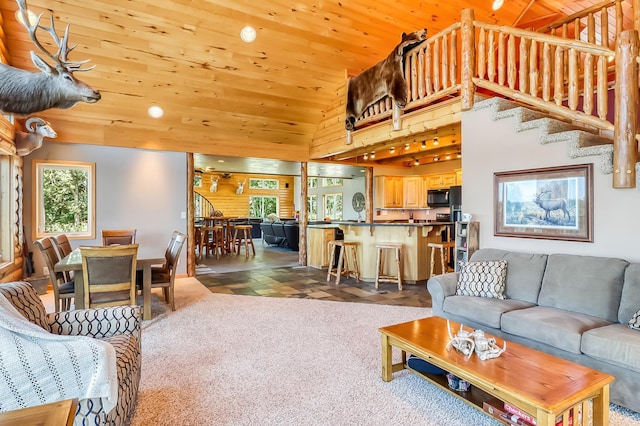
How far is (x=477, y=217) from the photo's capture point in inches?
165

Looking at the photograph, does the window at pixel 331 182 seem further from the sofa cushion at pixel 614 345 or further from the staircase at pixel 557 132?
the sofa cushion at pixel 614 345

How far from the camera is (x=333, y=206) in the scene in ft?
42.9

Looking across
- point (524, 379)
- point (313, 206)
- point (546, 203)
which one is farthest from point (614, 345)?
point (313, 206)

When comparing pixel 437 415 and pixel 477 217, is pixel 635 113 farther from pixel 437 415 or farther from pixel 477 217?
pixel 437 415

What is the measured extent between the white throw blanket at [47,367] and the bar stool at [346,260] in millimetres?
4495

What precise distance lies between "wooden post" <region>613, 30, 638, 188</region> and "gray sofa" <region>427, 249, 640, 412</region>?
752 millimetres

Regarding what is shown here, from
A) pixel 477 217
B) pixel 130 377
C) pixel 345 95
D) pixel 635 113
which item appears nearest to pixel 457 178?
pixel 345 95

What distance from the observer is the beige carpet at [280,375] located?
210 cm

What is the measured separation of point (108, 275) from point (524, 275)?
13.0 ft

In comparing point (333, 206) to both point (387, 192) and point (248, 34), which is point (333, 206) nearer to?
point (387, 192)

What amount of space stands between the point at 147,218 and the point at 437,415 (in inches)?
223

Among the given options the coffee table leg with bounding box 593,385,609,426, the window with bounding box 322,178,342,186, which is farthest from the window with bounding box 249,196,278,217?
the coffee table leg with bounding box 593,385,609,426

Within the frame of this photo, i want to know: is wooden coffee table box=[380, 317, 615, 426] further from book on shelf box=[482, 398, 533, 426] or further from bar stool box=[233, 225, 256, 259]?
bar stool box=[233, 225, 256, 259]

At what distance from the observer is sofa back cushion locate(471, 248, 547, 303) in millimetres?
3146
